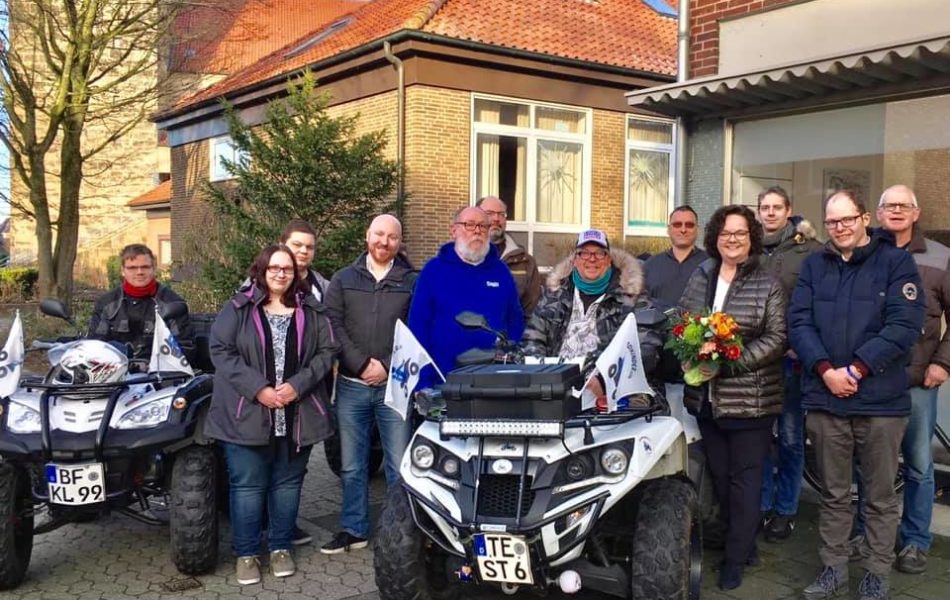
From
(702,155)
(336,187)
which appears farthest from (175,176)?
(702,155)

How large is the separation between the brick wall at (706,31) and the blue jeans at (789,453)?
3956mm

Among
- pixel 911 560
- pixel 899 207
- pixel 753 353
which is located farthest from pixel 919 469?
pixel 899 207

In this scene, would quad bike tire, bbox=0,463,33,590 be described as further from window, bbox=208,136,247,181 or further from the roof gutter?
window, bbox=208,136,247,181

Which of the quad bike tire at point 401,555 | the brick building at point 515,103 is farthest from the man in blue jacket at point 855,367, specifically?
the brick building at point 515,103

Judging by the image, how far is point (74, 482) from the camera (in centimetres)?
438

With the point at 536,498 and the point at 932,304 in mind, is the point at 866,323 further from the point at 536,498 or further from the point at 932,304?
the point at 536,498

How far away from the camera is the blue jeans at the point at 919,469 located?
182 inches

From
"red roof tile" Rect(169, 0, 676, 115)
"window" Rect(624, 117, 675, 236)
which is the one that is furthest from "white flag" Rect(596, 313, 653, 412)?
"window" Rect(624, 117, 675, 236)

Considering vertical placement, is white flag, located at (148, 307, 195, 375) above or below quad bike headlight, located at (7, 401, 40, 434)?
above

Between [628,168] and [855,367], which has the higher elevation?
[628,168]

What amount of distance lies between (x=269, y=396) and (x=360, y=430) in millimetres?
807

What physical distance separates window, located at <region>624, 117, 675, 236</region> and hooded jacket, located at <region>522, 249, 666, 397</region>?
14.0 metres

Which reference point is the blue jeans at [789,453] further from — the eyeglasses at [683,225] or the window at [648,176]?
the window at [648,176]

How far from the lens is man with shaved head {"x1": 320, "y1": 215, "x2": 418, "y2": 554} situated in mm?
5074
